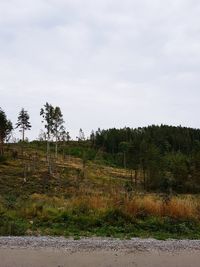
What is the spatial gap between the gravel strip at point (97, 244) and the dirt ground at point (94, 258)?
33cm

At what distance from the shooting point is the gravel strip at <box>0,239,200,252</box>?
1016 cm

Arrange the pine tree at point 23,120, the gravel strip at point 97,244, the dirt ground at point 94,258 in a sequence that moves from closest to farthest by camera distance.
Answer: the dirt ground at point 94,258 → the gravel strip at point 97,244 → the pine tree at point 23,120

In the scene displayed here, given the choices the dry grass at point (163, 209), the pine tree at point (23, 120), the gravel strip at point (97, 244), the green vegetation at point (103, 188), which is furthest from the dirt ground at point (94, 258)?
the pine tree at point (23, 120)

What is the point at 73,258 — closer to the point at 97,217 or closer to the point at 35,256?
the point at 35,256

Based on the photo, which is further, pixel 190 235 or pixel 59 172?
pixel 59 172

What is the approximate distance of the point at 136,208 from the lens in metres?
14.8

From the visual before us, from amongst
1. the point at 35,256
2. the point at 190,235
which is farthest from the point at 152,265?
the point at 190,235

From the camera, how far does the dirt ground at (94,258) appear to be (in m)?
8.61

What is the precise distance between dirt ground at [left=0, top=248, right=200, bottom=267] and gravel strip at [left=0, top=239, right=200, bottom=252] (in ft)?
1.10

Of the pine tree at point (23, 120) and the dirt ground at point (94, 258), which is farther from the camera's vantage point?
the pine tree at point (23, 120)

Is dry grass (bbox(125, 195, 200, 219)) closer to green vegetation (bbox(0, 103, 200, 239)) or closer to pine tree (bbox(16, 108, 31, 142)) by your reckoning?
green vegetation (bbox(0, 103, 200, 239))

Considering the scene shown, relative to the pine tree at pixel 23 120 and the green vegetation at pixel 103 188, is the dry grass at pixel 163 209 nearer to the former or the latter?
the green vegetation at pixel 103 188

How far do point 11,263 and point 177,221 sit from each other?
23.7 ft

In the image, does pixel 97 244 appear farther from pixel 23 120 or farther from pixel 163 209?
pixel 23 120
